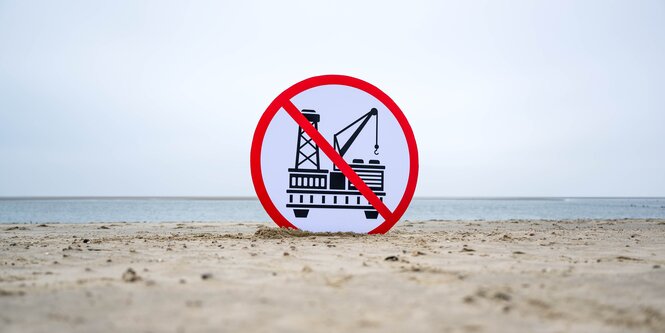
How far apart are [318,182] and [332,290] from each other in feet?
13.3

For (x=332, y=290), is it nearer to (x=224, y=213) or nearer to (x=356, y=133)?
(x=356, y=133)

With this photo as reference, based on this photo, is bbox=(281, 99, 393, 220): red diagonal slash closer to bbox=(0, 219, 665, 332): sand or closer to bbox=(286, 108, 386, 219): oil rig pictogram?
bbox=(286, 108, 386, 219): oil rig pictogram

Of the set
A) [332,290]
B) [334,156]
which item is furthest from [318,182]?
[332,290]

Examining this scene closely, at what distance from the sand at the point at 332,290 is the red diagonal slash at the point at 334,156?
2.13 meters

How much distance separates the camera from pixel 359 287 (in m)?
3.17

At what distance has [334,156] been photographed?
23.1 ft

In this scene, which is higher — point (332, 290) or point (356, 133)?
point (356, 133)

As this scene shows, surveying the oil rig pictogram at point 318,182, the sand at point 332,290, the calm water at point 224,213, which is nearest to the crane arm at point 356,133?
the oil rig pictogram at point 318,182

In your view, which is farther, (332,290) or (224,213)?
(224,213)

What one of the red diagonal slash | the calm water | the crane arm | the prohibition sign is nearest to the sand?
the prohibition sign

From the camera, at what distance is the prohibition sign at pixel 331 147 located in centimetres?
702

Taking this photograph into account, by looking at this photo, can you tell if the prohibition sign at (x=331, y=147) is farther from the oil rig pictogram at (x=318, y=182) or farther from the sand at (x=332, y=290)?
the sand at (x=332, y=290)

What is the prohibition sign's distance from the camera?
7.02 metres

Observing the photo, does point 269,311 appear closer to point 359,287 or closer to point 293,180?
point 359,287
